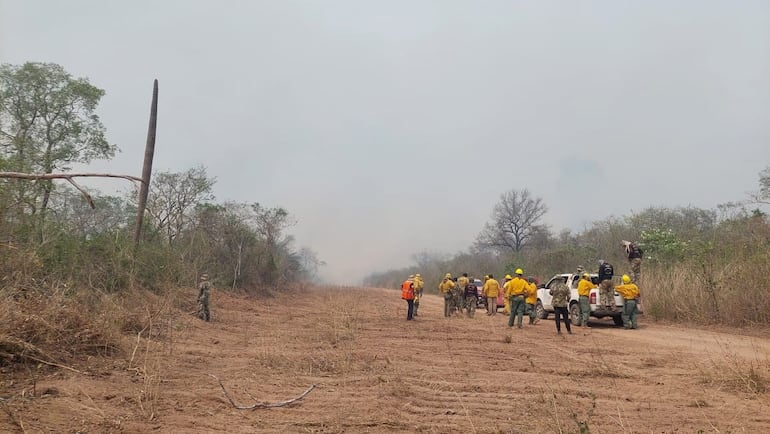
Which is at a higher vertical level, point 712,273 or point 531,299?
point 712,273

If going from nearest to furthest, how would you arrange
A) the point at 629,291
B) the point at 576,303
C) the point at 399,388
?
the point at 399,388, the point at 629,291, the point at 576,303

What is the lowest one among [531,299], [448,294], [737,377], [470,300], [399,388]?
[399,388]

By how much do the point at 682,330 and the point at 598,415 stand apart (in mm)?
10035

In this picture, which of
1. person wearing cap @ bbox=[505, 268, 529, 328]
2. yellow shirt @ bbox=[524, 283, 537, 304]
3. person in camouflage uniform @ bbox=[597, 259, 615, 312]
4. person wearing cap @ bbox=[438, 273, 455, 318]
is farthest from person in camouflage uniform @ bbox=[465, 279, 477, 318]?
person in camouflage uniform @ bbox=[597, 259, 615, 312]

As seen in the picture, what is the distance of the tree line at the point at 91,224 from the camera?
846 cm

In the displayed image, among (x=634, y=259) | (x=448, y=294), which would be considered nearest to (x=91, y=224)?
(x=448, y=294)

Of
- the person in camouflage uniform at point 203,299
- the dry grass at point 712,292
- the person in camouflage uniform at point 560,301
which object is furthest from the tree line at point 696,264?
the person in camouflage uniform at point 203,299

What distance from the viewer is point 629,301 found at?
45.6ft

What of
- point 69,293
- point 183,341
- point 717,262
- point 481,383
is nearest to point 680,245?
point 717,262

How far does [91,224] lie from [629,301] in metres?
16.1

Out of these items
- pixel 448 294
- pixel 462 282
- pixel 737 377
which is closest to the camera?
pixel 737 377

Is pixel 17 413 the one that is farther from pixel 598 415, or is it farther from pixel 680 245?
pixel 680 245

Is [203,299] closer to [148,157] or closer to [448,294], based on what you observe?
[148,157]

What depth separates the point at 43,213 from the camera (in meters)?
10.6
